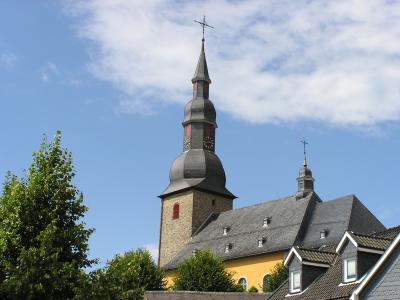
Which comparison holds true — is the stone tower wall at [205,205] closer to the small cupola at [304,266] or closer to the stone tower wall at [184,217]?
the stone tower wall at [184,217]

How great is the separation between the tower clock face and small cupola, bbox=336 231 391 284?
52764 millimetres

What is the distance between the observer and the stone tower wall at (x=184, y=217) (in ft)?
248

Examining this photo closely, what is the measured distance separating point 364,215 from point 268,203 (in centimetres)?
1205

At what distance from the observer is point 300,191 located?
70.2m

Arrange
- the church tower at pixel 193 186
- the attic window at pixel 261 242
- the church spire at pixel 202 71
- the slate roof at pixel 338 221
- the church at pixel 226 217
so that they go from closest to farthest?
the slate roof at pixel 338 221 → the church at pixel 226 217 → the attic window at pixel 261 242 → the church tower at pixel 193 186 → the church spire at pixel 202 71

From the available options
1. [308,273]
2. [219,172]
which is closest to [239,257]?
[219,172]

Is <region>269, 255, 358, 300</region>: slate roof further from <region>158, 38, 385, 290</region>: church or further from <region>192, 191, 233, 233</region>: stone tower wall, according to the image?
<region>192, 191, 233, 233</region>: stone tower wall

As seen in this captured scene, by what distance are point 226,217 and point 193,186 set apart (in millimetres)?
4278

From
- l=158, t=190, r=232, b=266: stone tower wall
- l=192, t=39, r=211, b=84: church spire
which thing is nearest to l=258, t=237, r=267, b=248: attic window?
l=158, t=190, r=232, b=266: stone tower wall

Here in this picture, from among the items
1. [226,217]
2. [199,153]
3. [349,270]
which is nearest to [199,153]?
[199,153]

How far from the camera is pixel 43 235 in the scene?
23.4 metres

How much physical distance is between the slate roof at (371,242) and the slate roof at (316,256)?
10.2 feet

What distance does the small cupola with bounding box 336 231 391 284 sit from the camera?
25828 mm

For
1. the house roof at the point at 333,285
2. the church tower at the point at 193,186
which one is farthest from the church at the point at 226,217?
the house roof at the point at 333,285
